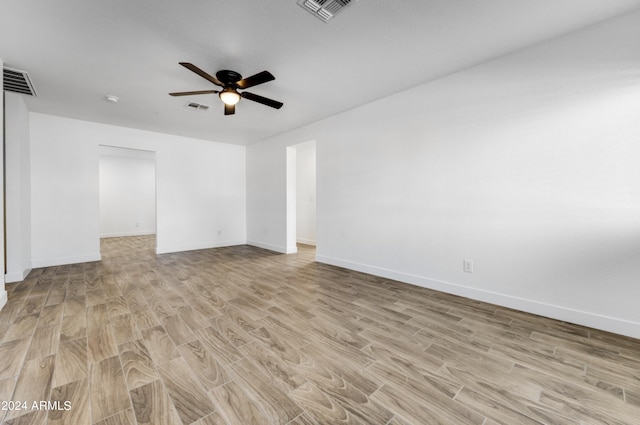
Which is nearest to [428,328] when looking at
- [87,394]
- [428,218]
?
[428,218]

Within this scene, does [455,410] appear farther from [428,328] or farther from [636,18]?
[636,18]

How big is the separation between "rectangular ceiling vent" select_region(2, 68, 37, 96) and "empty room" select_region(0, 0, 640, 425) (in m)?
0.04

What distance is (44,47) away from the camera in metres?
2.39

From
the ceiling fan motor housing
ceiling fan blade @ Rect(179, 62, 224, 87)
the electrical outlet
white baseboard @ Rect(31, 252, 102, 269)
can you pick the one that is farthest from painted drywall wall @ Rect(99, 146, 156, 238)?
the electrical outlet

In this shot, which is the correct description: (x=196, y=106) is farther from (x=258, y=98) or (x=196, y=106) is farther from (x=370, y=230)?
(x=370, y=230)

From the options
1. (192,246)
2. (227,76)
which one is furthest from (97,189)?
(227,76)

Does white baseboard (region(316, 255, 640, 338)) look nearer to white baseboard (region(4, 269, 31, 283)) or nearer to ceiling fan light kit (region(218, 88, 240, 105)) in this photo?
ceiling fan light kit (region(218, 88, 240, 105))

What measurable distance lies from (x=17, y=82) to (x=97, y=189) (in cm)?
206

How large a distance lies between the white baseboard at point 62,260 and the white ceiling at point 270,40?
2.60m

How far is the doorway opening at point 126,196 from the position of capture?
7562 millimetres

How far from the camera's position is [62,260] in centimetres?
435

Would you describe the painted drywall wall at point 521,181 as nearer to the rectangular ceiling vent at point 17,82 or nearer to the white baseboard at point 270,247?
the white baseboard at point 270,247

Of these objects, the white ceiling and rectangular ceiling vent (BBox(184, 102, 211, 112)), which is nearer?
the white ceiling

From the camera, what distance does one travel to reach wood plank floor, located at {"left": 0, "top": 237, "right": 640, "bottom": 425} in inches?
50.7
